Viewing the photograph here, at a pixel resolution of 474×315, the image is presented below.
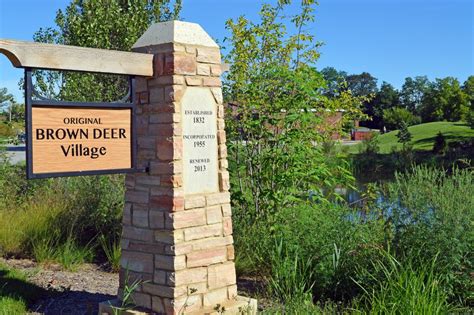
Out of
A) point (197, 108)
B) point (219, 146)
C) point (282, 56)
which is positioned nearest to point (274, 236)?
point (219, 146)

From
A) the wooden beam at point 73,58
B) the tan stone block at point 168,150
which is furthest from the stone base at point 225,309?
the wooden beam at point 73,58

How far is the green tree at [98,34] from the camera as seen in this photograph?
553 inches

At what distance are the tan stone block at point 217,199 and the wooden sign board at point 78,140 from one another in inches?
29.7

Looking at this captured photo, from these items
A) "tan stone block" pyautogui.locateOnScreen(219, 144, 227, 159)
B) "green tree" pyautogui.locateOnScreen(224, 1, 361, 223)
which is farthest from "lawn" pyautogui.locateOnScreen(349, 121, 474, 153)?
"tan stone block" pyautogui.locateOnScreen(219, 144, 227, 159)

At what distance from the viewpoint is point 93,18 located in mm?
14555

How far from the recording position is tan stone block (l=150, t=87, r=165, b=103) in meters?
5.59

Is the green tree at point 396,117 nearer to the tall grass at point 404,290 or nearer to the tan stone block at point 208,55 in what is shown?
the tall grass at point 404,290

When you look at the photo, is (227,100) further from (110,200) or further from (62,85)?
(62,85)

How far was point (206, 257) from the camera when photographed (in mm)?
5703

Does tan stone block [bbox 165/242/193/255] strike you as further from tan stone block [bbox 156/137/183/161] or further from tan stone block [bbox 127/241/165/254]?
tan stone block [bbox 156/137/183/161]

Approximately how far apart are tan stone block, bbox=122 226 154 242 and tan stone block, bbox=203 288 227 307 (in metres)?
0.72

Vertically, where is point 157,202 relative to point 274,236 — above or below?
above

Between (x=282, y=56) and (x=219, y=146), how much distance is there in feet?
13.9

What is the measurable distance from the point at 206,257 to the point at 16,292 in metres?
2.25
